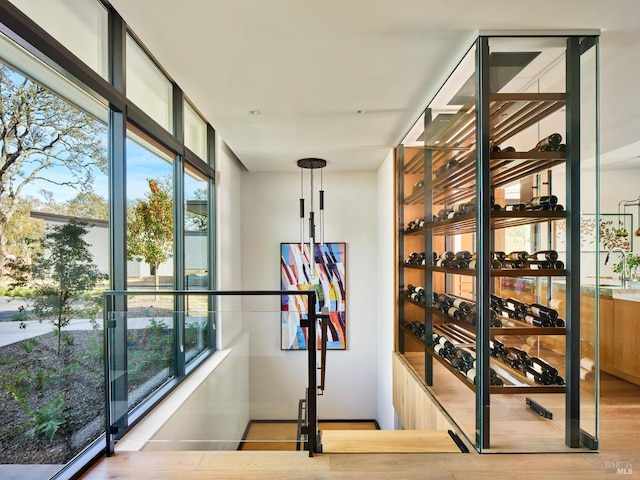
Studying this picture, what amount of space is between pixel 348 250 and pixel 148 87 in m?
3.24

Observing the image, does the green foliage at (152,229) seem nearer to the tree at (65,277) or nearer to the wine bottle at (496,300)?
the tree at (65,277)

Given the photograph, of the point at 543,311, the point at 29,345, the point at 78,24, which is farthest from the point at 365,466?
the point at 78,24

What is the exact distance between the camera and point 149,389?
2355 millimetres

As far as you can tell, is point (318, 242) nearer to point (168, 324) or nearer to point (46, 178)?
point (168, 324)

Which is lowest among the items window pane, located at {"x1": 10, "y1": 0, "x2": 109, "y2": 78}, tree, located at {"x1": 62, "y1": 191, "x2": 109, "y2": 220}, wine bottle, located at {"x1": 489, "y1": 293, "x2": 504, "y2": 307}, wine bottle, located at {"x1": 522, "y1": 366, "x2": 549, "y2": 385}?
wine bottle, located at {"x1": 522, "y1": 366, "x2": 549, "y2": 385}

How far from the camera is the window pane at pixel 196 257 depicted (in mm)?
2463

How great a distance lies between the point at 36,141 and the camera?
4.98ft

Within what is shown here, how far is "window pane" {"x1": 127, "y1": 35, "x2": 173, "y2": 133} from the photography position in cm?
232

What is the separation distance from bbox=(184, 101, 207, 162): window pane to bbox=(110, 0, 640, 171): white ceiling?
434 millimetres

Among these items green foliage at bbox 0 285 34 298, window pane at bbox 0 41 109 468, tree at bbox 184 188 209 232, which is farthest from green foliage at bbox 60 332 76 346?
tree at bbox 184 188 209 232

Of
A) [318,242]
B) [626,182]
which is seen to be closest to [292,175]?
[318,242]

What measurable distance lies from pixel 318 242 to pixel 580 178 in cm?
350

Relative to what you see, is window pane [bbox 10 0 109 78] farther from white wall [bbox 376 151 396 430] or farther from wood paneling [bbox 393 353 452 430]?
wood paneling [bbox 393 353 452 430]

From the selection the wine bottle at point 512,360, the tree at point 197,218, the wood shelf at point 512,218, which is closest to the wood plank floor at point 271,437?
the wine bottle at point 512,360
